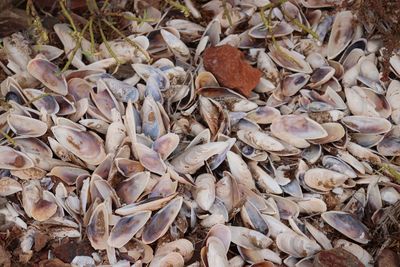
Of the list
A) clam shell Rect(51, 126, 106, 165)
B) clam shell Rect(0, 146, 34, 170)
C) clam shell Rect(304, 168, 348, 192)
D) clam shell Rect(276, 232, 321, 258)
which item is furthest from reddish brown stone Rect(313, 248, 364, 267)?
clam shell Rect(0, 146, 34, 170)

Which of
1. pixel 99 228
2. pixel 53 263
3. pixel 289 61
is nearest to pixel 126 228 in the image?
pixel 99 228

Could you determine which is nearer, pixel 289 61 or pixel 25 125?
pixel 25 125

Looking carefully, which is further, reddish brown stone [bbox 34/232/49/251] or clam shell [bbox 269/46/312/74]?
clam shell [bbox 269/46/312/74]

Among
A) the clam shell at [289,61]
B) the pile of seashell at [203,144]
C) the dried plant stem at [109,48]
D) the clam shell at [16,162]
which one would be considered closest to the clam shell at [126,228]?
the pile of seashell at [203,144]

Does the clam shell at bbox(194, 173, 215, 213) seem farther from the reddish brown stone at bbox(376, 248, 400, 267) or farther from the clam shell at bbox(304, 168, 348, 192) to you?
the reddish brown stone at bbox(376, 248, 400, 267)

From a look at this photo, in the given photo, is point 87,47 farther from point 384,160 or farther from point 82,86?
point 384,160

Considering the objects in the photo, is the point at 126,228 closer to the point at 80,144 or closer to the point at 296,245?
the point at 80,144

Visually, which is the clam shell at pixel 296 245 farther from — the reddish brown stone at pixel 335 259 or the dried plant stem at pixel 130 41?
the dried plant stem at pixel 130 41
